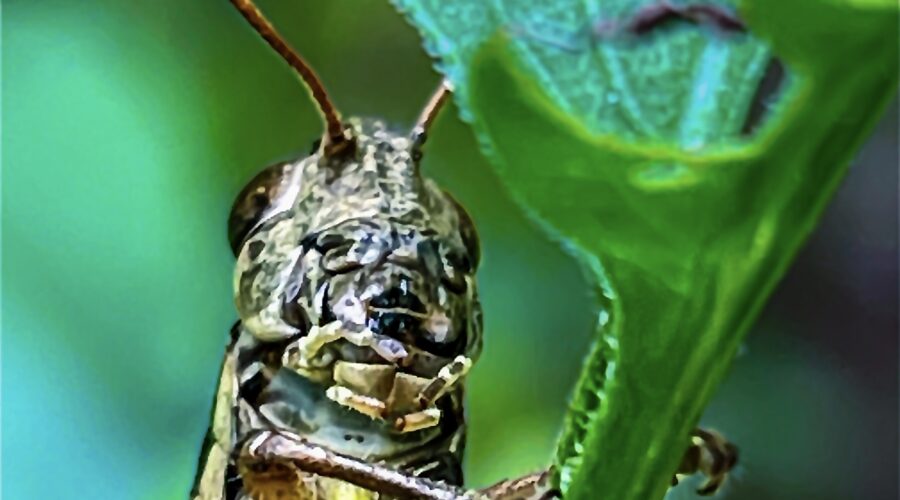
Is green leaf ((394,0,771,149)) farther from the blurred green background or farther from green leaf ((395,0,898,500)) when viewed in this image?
the blurred green background

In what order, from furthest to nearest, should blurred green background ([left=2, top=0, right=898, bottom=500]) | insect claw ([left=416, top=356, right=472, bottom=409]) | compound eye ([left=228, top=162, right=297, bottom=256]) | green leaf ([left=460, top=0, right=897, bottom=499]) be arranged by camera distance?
blurred green background ([left=2, top=0, right=898, bottom=500]), compound eye ([left=228, top=162, right=297, bottom=256]), insect claw ([left=416, top=356, right=472, bottom=409]), green leaf ([left=460, top=0, right=897, bottom=499])

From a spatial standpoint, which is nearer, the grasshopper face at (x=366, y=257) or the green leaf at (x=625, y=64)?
the green leaf at (x=625, y=64)

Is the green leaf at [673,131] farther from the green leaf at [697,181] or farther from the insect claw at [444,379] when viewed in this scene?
the insect claw at [444,379]

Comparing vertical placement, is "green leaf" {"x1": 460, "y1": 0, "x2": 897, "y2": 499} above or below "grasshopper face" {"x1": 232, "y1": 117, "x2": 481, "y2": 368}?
above

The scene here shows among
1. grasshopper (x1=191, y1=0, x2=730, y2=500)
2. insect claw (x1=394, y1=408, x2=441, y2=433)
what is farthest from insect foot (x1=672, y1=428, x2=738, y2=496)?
insect claw (x1=394, y1=408, x2=441, y2=433)

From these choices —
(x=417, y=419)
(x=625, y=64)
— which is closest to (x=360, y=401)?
(x=417, y=419)

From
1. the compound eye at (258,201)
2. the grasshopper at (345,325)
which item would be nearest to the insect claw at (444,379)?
the grasshopper at (345,325)

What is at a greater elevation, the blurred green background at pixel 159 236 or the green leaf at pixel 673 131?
the green leaf at pixel 673 131

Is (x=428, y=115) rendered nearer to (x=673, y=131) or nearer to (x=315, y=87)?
(x=315, y=87)
